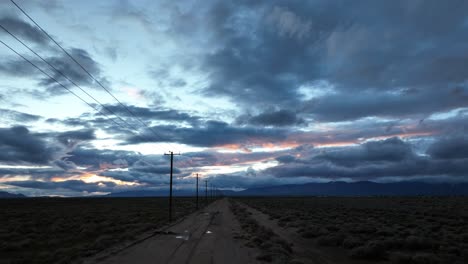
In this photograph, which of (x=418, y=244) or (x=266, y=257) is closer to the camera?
(x=266, y=257)

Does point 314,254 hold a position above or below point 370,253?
below

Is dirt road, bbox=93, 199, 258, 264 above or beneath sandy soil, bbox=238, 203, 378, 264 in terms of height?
above

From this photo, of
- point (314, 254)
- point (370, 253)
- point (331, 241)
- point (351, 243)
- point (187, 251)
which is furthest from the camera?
point (331, 241)

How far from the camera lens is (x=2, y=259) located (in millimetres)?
21062

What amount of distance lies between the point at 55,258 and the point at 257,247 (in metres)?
12.3

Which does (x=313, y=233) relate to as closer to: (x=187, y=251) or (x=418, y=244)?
(x=418, y=244)

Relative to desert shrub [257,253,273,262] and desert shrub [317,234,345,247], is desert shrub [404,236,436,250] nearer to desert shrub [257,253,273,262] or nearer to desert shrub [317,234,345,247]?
desert shrub [317,234,345,247]

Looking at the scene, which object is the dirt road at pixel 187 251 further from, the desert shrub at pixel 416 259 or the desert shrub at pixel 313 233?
the desert shrub at pixel 416 259

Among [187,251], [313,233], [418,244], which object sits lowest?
[418,244]

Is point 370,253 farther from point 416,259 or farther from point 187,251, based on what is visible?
point 187,251

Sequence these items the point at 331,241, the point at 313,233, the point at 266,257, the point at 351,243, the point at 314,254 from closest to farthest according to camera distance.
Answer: the point at 266,257 → the point at 314,254 → the point at 351,243 → the point at 331,241 → the point at 313,233

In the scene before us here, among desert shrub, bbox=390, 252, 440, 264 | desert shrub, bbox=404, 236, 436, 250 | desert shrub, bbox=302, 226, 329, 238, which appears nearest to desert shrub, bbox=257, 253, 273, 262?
desert shrub, bbox=390, 252, 440, 264

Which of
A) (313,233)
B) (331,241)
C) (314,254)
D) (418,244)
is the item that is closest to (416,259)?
(418,244)

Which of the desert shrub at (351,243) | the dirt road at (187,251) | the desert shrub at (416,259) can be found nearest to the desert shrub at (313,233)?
the desert shrub at (351,243)
